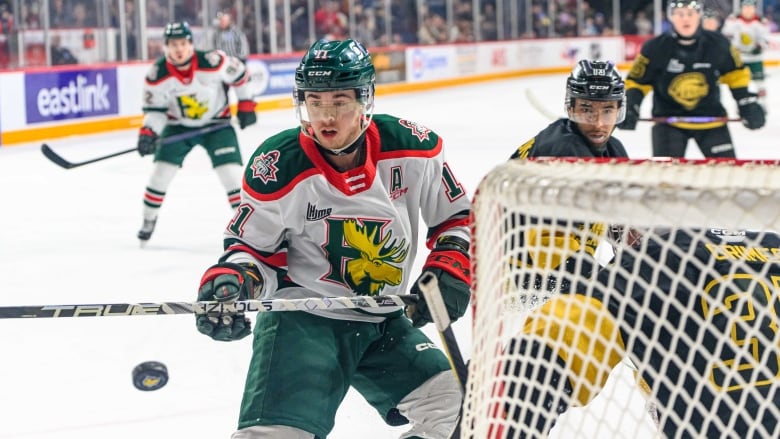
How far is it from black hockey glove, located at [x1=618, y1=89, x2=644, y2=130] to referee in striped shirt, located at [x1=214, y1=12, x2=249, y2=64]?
6523 mm

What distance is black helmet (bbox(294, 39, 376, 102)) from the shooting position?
2.01 m

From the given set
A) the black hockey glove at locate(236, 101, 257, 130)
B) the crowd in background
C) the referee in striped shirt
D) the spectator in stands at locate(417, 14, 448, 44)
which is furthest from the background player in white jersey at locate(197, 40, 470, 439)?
the spectator in stands at locate(417, 14, 448, 44)

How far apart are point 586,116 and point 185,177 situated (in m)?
4.93

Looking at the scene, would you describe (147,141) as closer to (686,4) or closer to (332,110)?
(686,4)

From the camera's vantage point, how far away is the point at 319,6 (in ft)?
42.9

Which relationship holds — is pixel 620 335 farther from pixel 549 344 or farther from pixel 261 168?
pixel 261 168

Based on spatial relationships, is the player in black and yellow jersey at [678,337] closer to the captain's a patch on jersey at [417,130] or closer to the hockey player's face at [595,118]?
the captain's a patch on jersey at [417,130]

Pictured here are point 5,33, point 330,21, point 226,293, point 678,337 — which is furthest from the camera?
point 330,21

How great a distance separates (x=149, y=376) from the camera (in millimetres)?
2863

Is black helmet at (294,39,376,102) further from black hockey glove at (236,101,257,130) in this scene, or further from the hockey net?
black hockey glove at (236,101,257,130)

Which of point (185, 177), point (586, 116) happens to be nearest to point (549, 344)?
point (586, 116)

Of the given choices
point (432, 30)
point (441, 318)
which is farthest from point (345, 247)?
point (432, 30)

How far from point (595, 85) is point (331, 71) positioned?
1.06 metres

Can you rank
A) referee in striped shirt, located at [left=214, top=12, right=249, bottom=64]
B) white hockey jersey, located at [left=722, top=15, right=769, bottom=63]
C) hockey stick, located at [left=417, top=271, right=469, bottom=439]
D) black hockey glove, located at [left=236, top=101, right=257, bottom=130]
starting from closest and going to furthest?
hockey stick, located at [left=417, top=271, right=469, bottom=439] → black hockey glove, located at [left=236, top=101, right=257, bottom=130] → white hockey jersey, located at [left=722, top=15, right=769, bottom=63] → referee in striped shirt, located at [left=214, top=12, right=249, bottom=64]
